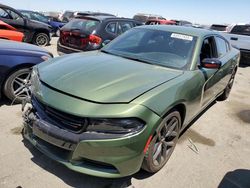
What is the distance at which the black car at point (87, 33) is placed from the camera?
22.4 ft

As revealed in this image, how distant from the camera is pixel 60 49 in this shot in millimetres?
7270

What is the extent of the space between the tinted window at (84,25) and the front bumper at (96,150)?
4720mm

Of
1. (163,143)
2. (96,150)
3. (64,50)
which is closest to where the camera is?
(96,150)

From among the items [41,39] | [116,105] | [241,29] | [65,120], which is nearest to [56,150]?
[65,120]

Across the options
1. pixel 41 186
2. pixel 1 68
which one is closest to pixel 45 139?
pixel 41 186

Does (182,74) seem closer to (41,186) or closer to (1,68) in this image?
(41,186)

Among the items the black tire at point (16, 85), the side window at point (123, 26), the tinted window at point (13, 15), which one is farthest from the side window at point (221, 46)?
the tinted window at point (13, 15)

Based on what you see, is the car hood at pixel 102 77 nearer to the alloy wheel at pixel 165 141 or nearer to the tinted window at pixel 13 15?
the alloy wheel at pixel 165 141

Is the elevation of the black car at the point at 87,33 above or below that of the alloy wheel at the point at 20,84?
above

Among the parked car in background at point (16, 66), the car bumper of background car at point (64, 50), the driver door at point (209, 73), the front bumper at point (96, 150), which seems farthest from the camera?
the car bumper of background car at point (64, 50)

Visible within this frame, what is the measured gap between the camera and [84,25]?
7250mm

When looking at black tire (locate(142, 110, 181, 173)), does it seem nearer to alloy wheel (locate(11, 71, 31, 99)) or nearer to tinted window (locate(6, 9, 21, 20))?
alloy wheel (locate(11, 71, 31, 99))

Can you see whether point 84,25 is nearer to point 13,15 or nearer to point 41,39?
point 13,15

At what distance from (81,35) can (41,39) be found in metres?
5.57
